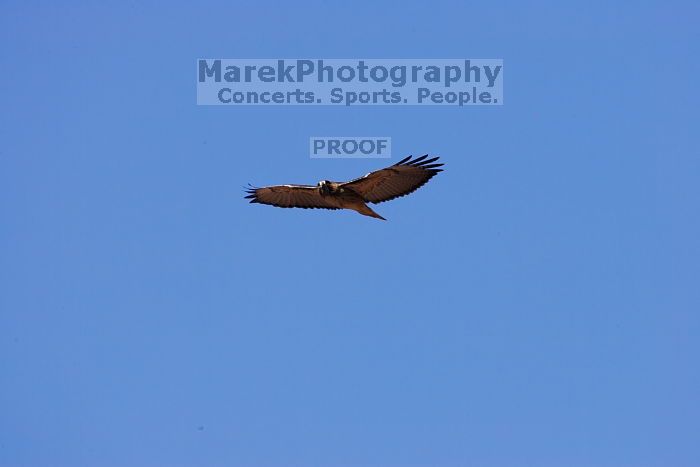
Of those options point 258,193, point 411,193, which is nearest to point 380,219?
point 411,193

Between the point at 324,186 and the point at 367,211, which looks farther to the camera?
the point at 367,211

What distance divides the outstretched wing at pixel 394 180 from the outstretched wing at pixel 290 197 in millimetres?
971

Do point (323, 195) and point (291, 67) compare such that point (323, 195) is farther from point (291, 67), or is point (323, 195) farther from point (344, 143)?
point (291, 67)

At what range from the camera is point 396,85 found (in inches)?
1157

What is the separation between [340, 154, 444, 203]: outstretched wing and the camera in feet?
89.4

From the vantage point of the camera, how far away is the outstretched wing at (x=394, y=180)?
89.4ft

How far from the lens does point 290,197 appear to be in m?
29.3

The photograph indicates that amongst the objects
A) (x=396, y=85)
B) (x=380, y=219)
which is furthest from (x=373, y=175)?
(x=396, y=85)

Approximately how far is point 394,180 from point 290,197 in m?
2.83

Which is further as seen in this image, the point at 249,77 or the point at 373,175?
the point at 249,77

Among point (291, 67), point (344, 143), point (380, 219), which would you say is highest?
point (291, 67)

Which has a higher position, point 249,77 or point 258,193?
point 249,77

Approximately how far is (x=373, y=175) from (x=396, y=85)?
3.11m

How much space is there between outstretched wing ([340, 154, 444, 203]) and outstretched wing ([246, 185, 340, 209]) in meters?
0.97
